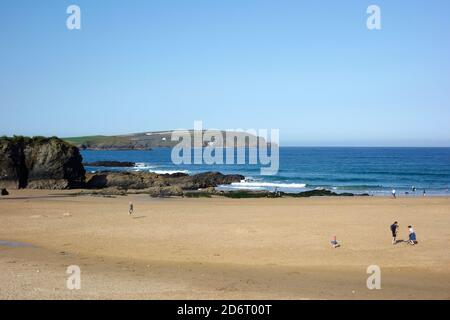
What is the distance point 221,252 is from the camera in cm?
2097

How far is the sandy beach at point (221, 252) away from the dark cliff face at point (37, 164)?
18358 mm

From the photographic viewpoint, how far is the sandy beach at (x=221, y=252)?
48.8 ft

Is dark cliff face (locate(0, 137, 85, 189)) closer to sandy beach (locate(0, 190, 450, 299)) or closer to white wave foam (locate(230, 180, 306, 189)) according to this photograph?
sandy beach (locate(0, 190, 450, 299))

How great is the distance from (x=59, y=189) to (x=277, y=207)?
89.8 feet

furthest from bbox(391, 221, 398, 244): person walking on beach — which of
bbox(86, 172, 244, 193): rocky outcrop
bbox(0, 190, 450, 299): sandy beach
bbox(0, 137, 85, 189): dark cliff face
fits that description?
bbox(0, 137, 85, 189): dark cliff face

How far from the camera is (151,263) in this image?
63.1 feet

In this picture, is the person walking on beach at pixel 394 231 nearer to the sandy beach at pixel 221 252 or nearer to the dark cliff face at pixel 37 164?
the sandy beach at pixel 221 252

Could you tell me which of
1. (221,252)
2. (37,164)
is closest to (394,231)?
(221,252)

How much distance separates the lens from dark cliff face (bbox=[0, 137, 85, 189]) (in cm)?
5306

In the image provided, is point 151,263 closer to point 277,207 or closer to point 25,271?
point 25,271

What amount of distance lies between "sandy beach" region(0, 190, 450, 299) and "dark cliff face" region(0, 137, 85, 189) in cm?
1836

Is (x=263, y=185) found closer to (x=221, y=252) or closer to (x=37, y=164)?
(x=37, y=164)

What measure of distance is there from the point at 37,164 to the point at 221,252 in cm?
4002
